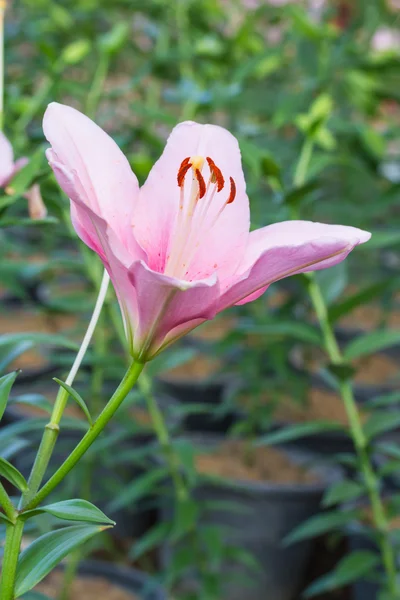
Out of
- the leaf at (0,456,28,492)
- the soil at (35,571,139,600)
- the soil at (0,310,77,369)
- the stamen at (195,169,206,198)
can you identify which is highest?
the stamen at (195,169,206,198)

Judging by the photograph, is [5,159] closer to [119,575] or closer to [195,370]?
[119,575]

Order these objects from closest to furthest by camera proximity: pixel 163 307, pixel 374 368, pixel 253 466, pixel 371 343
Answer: pixel 163 307 < pixel 371 343 < pixel 253 466 < pixel 374 368

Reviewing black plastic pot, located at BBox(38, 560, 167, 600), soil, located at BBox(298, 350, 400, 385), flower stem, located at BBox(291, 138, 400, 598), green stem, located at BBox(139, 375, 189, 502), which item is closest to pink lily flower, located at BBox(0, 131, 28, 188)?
flower stem, located at BBox(291, 138, 400, 598)

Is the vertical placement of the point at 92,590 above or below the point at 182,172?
below

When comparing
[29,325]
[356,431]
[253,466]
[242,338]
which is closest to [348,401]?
[356,431]

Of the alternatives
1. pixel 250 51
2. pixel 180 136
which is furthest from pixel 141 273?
pixel 250 51

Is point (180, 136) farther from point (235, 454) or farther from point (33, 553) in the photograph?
point (235, 454)

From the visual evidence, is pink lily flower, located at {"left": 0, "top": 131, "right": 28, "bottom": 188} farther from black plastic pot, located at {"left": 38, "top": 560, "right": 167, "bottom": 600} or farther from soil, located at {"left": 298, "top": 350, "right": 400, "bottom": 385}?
soil, located at {"left": 298, "top": 350, "right": 400, "bottom": 385}
